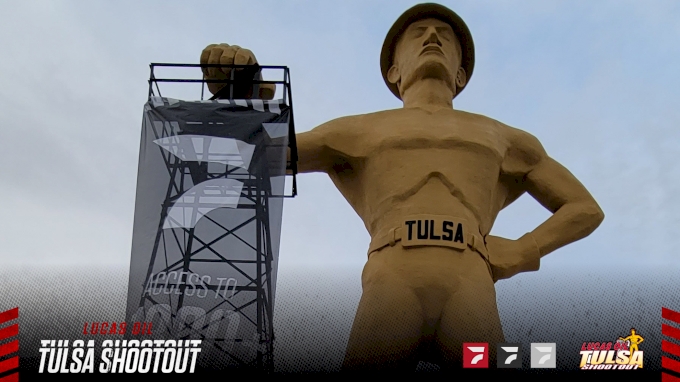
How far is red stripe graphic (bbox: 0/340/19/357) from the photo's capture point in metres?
5.42

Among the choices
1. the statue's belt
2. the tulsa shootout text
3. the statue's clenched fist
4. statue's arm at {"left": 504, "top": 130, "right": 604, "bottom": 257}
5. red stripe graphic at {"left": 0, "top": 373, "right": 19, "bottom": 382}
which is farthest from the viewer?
the statue's clenched fist

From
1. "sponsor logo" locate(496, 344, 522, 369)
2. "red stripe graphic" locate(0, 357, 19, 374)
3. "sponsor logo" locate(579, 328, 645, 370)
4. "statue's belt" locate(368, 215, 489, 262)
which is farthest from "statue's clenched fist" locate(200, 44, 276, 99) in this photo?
"sponsor logo" locate(579, 328, 645, 370)

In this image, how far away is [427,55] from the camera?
7.03 meters

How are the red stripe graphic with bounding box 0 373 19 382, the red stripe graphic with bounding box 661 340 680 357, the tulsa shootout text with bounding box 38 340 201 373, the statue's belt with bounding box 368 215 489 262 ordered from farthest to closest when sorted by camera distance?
1. the statue's belt with bounding box 368 215 489 262
2. the red stripe graphic with bounding box 661 340 680 357
3. the tulsa shootout text with bounding box 38 340 201 373
4. the red stripe graphic with bounding box 0 373 19 382

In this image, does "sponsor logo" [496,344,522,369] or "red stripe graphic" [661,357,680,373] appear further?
"red stripe graphic" [661,357,680,373]

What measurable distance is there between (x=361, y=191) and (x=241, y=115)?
1.07 m

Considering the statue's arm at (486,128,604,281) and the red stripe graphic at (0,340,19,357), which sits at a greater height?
the statue's arm at (486,128,604,281)

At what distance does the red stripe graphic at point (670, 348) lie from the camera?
223 inches

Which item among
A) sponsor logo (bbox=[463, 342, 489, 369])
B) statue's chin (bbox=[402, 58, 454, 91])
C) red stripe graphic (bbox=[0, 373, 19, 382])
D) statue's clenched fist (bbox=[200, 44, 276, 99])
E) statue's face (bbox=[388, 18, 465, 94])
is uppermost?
statue's face (bbox=[388, 18, 465, 94])

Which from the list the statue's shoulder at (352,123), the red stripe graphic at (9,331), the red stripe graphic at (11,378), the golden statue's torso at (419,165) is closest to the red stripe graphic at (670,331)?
the golden statue's torso at (419,165)

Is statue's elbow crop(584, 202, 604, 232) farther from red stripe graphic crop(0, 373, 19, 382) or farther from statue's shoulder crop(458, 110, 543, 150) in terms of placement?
red stripe graphic crop(0, 373, 19, 382)

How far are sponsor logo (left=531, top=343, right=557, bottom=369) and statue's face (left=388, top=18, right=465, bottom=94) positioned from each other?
245 cm

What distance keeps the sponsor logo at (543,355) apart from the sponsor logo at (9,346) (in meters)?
3.25

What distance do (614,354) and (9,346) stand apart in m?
3.90
